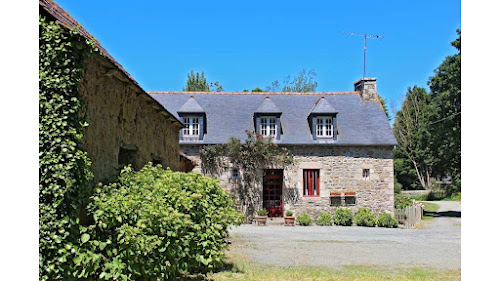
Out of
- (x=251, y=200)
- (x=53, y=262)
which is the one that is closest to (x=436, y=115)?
(x=251, y=200)

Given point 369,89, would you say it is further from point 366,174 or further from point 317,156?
point 317,156

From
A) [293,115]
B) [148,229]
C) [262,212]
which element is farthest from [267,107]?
[148,229]

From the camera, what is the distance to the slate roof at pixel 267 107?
66.8 feet

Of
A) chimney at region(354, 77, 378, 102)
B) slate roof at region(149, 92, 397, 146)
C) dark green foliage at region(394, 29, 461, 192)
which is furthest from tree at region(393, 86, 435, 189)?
slate roof at region(149, 92, 397, 146)

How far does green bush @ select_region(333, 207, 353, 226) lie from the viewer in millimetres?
19109

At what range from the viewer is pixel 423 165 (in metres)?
43.2

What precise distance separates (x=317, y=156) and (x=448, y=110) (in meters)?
8.74

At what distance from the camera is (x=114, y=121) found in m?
7.07

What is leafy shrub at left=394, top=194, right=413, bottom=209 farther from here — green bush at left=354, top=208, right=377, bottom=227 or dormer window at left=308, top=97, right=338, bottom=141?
dormer window at left=308, top=97, right=338, bottom=141

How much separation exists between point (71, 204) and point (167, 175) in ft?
7.51

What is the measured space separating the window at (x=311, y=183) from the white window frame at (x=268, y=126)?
2.38 m

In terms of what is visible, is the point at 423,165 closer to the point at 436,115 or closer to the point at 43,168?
the point at 436,115

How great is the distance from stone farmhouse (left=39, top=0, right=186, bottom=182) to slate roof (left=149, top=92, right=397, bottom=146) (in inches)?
421

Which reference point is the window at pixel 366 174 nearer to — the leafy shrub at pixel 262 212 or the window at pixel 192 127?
the leafy shrub at pixel 262 212
